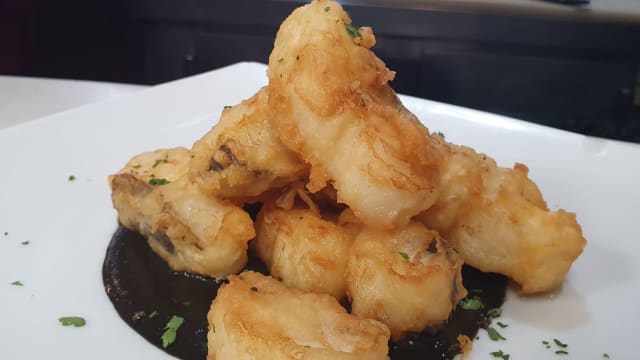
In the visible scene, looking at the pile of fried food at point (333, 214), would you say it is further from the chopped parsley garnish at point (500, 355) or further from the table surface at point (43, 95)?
the table surface at point (43, 95)

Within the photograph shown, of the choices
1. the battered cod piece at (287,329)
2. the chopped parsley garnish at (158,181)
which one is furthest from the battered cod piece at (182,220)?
the battered cod piece at (287,329)

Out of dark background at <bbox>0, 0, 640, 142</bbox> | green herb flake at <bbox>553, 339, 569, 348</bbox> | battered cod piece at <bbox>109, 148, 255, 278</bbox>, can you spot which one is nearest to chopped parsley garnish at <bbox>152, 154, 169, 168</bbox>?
battered cod piece at <bbox>109, 148, 255, 278</bbox>

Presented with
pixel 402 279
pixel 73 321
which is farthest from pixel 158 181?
pixel 402 279

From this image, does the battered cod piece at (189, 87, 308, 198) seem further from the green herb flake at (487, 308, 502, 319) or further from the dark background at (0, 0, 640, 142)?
the dark background at (0, 0, 640, 142)

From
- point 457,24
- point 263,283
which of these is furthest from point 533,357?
point 457,24

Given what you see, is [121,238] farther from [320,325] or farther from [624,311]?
[624,311]
